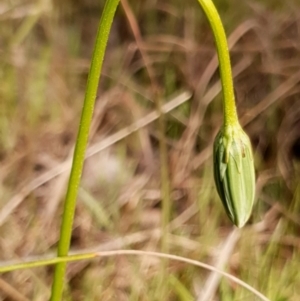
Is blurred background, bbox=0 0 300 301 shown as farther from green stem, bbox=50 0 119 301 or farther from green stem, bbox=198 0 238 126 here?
green stem, bbox=198 0 238 126

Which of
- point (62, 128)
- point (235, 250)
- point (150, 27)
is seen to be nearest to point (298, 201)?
point (235, 250)

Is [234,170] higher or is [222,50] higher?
[222,50]

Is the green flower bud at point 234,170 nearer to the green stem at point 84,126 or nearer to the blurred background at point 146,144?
the green stem at point 84,126

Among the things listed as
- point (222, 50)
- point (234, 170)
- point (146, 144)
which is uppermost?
point (222, 50)

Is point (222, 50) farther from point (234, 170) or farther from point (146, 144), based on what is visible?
point (146, 144)

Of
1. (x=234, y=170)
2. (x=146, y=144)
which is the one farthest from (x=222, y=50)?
(x=146, y=144)

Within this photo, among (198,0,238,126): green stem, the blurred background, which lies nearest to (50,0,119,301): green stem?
(198,0,238,126): green stem

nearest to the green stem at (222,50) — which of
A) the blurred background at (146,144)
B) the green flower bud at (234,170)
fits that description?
the green flower bud at (234,170)
